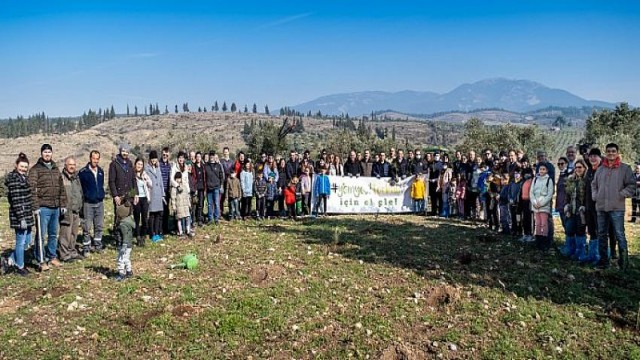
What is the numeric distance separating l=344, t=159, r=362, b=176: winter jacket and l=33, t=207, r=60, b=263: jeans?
12060 millimetres

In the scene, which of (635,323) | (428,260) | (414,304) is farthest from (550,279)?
(414,304)

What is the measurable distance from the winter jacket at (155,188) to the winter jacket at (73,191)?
6.27 feet

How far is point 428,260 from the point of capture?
1160 cm

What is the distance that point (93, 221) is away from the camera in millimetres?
12203

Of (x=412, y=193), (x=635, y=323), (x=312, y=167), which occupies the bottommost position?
(x=635, y=323)

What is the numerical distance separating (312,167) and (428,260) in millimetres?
8162

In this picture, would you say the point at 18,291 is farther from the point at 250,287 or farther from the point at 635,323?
the point at 635,323

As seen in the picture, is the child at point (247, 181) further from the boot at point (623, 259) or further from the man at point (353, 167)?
the boot at point (623, 259)

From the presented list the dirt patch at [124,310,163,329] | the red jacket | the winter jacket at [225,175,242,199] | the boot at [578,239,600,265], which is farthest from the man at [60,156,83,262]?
the boot at [578,239,600,265]

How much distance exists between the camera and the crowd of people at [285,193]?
1041 centimetres

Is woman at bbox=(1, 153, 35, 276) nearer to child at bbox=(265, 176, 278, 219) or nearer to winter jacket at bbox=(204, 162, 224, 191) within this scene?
winter jacket at bbox=(204, 162, 224, 191)

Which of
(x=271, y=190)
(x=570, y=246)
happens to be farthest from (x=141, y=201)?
(x=570, y=246)

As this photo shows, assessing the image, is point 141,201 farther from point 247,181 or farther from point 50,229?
point 247,181

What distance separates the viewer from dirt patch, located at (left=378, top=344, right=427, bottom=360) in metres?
7.00
